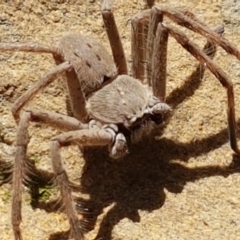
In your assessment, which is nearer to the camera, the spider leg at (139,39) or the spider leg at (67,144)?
the spider leg at (67,144)

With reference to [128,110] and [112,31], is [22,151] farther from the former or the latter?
[112,31]

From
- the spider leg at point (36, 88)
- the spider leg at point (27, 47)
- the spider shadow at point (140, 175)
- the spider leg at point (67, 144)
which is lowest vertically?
the spider shadow at point (140, 175)

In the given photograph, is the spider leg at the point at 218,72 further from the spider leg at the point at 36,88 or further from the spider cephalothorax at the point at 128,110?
the spider leg at the point at 36,88

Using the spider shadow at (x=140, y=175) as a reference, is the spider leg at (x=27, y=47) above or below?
above

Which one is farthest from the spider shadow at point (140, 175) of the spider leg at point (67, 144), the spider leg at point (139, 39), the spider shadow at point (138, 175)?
the spider leg at point (139, 39)

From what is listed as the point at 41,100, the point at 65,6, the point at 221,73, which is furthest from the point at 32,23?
the point at 221,73

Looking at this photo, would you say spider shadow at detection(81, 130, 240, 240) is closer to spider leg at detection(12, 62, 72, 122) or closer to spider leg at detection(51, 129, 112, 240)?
spider leg at detection(51, 129, 112, 240)
